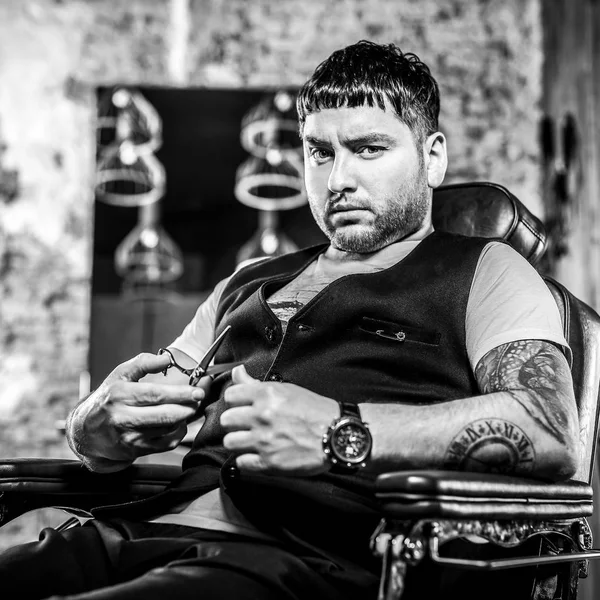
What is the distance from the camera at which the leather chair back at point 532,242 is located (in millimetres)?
1586

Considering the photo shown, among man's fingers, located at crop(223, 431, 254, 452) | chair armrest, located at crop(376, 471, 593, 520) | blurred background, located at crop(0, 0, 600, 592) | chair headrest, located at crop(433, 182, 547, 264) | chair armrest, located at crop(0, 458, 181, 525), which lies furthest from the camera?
blurred background, located at crop(0, 0, 600, 592)

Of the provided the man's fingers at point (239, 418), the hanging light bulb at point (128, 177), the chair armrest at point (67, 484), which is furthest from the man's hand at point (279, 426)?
the hanging light bulb at point (128, 177)

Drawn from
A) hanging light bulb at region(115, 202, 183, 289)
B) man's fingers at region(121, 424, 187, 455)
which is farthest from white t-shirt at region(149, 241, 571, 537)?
hanging light bulb at region(115, 202, 183, 289)

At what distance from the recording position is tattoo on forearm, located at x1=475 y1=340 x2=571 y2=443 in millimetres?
1234

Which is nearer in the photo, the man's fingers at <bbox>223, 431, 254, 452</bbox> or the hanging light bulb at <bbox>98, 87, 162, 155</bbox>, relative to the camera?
the man's fingers at <bbox>223, 431, 254, 452</bbox>

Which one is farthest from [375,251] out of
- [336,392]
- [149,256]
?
[149,256]

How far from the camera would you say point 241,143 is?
403 cm

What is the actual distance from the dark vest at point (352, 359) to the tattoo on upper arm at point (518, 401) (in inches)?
4.2

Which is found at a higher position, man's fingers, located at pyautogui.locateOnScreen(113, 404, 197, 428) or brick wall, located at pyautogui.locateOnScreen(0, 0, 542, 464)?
brick wall, located at pyautogui.locateOnScreen(0, 0, 542, 464)

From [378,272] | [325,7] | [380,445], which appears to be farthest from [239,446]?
[325,7]

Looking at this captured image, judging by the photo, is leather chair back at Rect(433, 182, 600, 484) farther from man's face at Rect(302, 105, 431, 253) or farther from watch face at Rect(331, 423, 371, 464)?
watch face at Rect(331, 423, 371, 464)

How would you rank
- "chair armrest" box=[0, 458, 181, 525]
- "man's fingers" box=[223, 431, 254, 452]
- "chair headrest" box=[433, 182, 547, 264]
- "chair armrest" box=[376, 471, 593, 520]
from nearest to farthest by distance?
"chair armrest" box=[376, 471, 593, 520] → "man's fingers" box=[223, 431, 254, 452] → "chair armrest" box=[0, 458, 181, 525] → "chair headrest" box=[433, 182, 547, 264]

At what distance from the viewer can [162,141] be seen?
406 centimetres

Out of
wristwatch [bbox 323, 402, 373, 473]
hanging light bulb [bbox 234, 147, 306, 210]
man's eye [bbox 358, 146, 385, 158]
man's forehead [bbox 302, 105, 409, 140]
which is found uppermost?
hanging light bulb [bbox 234, 147, 306, 210]
